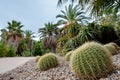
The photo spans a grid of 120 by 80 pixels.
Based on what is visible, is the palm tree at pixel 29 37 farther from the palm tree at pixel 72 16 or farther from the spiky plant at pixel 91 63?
the spiky plant at pixel 91 63

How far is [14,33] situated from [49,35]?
671 centimetres

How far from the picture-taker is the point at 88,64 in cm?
580

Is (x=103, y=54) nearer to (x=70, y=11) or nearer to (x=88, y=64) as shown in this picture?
(x=88, y=64)

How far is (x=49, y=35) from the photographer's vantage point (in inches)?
1564

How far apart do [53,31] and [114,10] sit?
27514 mm

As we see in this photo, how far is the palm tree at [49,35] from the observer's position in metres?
38.4

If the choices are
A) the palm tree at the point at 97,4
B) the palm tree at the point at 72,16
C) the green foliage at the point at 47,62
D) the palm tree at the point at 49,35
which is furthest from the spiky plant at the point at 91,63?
the palm tree at the point at 49,35

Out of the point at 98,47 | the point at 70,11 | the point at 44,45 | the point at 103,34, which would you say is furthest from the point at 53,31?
the point at 98,47

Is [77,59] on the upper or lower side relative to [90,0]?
lower

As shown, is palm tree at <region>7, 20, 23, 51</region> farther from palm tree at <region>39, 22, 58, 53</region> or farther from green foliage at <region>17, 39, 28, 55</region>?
palm tree at <region>39, 22, 58, 53</region>

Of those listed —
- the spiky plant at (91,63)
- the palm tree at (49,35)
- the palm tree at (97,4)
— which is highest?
the palm tree at (49,35)

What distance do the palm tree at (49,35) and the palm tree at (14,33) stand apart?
457 cm

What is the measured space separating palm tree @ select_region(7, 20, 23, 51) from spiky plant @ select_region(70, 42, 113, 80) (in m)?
36.2

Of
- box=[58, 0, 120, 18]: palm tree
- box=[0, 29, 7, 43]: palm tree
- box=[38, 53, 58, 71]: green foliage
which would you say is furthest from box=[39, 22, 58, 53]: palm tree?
box=[38, 53, 58, 71]: green foliage
